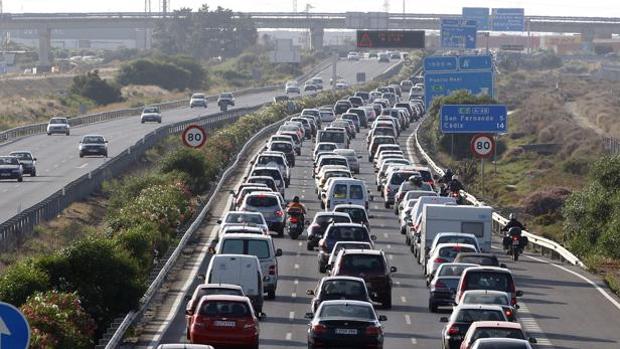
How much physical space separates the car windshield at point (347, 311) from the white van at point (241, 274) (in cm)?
477

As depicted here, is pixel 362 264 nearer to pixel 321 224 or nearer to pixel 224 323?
pixel 224 323

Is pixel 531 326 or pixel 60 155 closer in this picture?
pixel 531 326

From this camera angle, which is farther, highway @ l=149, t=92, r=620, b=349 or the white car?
the white car

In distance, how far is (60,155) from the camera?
274ft

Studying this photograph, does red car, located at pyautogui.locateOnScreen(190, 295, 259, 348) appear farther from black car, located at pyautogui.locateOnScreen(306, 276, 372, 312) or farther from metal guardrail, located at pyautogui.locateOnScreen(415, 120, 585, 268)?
metal guardrail, located at pyautogui.locateOnScreen(415, 120, 585, 268)

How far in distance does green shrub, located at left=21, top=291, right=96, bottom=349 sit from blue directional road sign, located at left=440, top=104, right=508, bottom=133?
150ft

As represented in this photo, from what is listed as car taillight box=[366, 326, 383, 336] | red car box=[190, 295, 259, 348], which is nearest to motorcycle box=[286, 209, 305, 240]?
red car box=[190, 295, 259, 348]

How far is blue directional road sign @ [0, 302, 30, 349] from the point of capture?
12.4m

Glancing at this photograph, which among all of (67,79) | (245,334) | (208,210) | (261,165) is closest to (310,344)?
(245,334)

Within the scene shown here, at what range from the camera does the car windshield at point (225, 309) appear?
83.8 ft

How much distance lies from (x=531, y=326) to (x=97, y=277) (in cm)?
872

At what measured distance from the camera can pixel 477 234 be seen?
135 feet

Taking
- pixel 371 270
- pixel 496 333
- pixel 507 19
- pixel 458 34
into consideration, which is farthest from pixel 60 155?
pixel 507 19

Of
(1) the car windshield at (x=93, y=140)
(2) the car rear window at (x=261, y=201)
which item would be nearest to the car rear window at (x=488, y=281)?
(2) the car rear window at (x=261, y=201)
